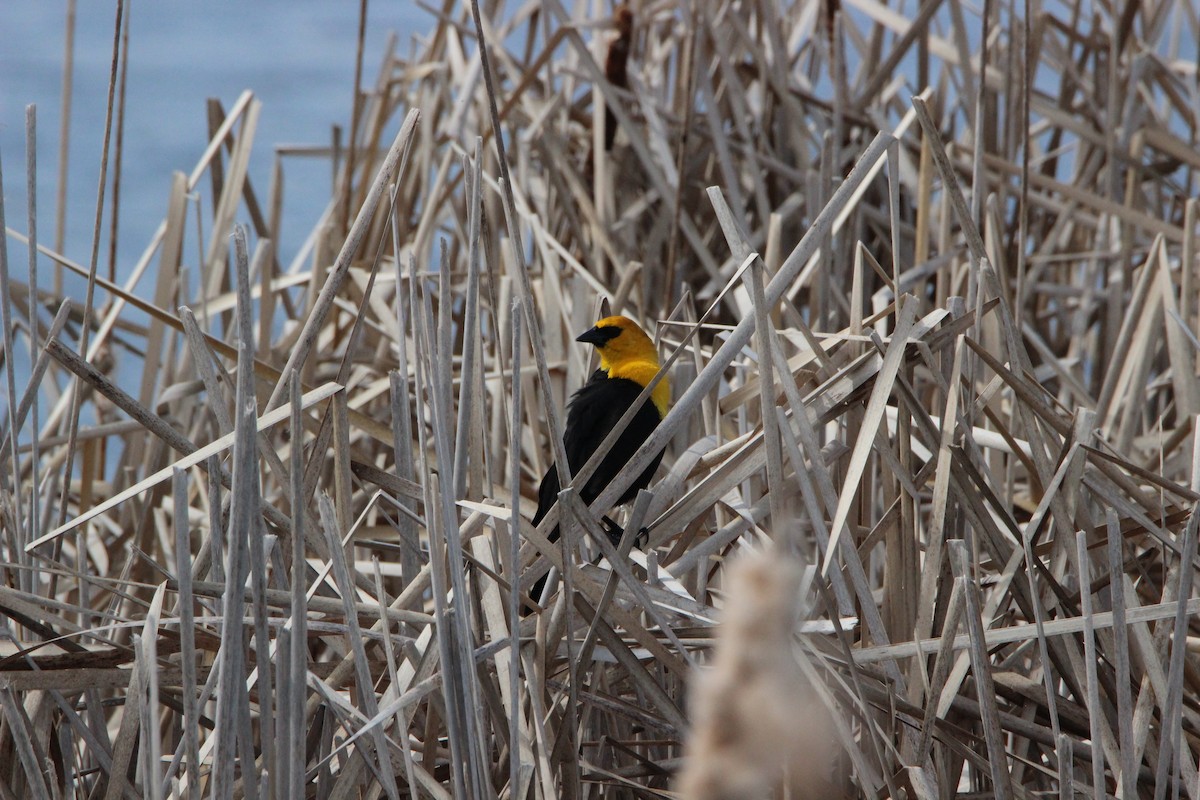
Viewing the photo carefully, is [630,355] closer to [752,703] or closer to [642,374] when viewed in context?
[642,374]

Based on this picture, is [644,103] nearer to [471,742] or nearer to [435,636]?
[435,636]

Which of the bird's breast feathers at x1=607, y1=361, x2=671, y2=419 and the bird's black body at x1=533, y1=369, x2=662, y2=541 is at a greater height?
the bird's breast feathers at x1=607, y1=361, x2=671, y2=419

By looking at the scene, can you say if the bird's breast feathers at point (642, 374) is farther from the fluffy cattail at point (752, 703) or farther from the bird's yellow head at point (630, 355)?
the fluffy cattail at point (752, 703)

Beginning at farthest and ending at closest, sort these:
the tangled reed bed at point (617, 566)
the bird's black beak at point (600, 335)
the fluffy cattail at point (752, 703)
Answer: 1. the bird's black beak at point (600, 335)
2. the tangled reed bed at point (617, 566)
3. the fluffy cattail at point (752, 703)

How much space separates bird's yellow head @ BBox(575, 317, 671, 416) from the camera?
2330 mm

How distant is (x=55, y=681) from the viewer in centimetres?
132

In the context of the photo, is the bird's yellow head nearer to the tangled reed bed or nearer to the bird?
the bird

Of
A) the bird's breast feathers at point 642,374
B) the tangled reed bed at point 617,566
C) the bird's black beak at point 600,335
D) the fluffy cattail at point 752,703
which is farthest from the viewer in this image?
the bird's breast feathers at point 642,374

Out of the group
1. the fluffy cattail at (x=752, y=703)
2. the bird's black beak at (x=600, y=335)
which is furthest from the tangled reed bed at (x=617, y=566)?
the bird's black beak at (x=600, y=335)

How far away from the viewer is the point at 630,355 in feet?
7.98

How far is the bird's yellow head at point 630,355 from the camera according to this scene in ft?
7.64

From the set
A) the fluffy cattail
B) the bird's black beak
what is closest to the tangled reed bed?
the fluffy cattail

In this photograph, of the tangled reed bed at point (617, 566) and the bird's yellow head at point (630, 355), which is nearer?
the tangled reed bed at point (617, 566)

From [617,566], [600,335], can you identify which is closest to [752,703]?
[617,566]
